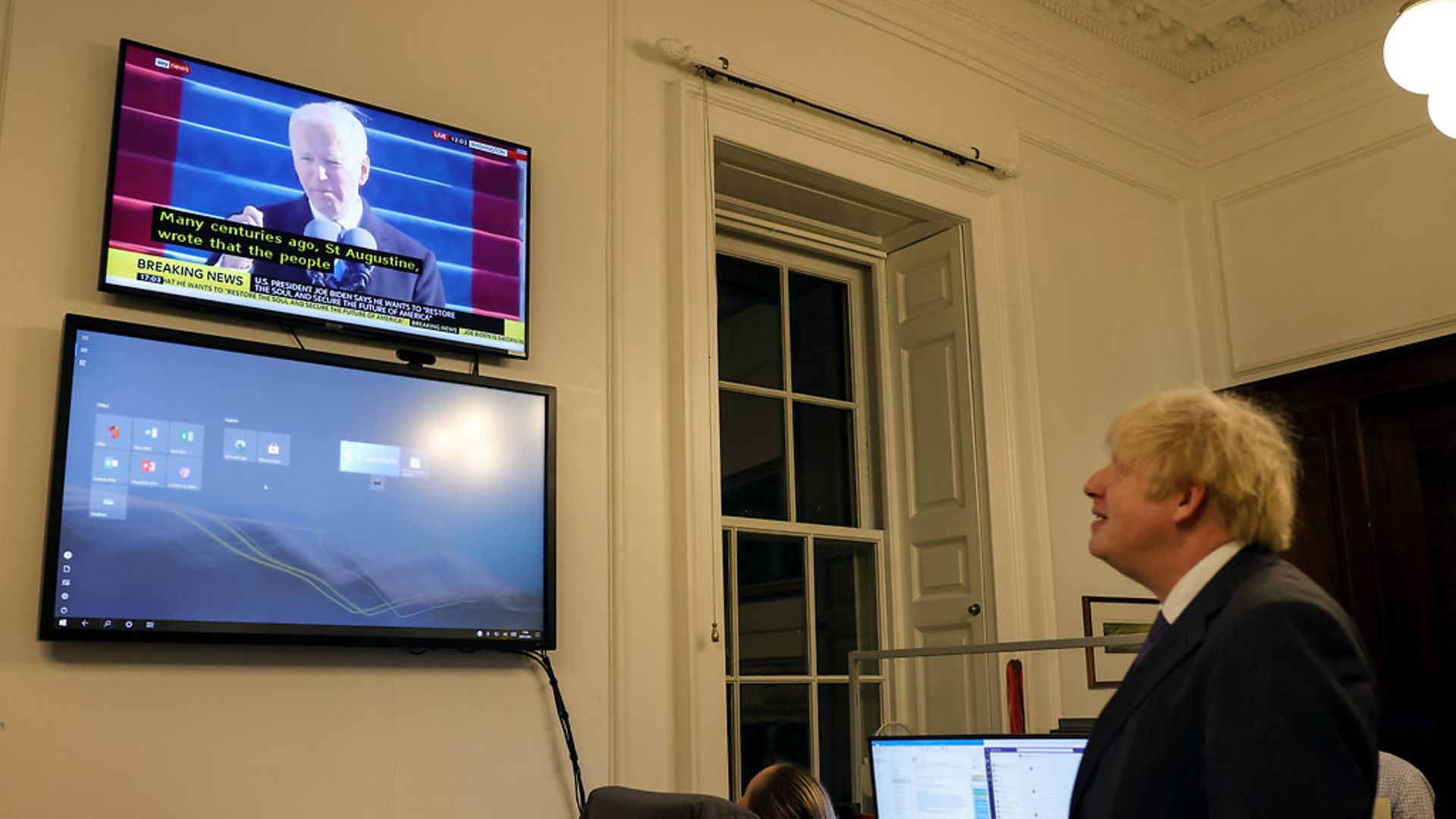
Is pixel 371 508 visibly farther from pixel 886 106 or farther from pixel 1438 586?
pixel 1438 586

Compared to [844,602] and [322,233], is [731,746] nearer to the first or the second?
[844,602]

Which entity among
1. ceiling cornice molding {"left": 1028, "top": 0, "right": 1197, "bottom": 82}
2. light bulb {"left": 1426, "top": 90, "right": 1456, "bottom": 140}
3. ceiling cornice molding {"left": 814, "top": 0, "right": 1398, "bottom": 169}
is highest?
ceiling cornice molding {"left": 1028, "top": 0, "right": 1197, "bottom": 82}

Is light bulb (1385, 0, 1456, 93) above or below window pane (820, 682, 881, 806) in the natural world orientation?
above

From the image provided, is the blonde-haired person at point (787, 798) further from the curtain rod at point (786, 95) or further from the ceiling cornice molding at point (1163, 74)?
the ceiling cornice molding at point (1163, 74)

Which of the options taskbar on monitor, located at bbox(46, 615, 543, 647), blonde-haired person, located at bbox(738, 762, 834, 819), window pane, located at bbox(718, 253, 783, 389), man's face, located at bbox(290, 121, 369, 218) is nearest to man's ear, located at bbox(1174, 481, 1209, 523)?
blonde-haired person, located at bbox(738, 762, 834, 819)

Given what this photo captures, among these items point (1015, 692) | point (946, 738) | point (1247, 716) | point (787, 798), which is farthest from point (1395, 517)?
point (1247, 716)

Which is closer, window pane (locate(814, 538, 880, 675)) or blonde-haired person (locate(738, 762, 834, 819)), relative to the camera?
blonde-haired person (locate(738, 762, 834, 819))

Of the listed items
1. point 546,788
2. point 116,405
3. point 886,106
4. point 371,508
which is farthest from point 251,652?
point 886,106

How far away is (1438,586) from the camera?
177 inches

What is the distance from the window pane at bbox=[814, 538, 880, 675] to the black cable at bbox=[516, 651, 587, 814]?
4.43 ft

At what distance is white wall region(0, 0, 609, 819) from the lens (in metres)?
2.50

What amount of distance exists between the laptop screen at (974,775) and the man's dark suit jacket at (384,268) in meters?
1.45

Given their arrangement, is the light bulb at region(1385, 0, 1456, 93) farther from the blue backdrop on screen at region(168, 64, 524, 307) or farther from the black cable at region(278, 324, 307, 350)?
the black cable at region(278, 324, 307, 350)

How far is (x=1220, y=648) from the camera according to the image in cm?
127
